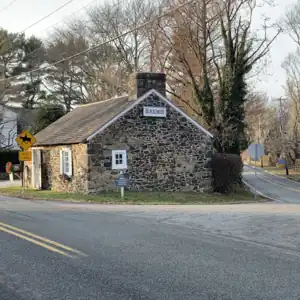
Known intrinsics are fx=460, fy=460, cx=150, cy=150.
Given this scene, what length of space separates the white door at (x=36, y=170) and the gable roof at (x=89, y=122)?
75 centimetres

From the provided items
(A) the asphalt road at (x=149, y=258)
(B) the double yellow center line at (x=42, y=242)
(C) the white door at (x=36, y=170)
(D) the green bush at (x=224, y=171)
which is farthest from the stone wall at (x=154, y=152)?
(B) the double yellow center line at (x=42, y=242)

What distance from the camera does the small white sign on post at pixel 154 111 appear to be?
24156 millimetres

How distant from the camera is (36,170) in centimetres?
2855

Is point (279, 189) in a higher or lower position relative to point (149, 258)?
lower

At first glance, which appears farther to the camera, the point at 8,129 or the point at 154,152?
the point at 8,129

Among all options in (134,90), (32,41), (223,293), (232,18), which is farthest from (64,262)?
(32,41)

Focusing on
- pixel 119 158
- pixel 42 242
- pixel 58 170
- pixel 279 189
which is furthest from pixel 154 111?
pixel 279 189

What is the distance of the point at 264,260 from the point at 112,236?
3.46 m

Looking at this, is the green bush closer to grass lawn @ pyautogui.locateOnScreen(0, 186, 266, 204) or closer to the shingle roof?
grass lawn @ pyautogui.locateOnScreen(0, 186, 266, 204)

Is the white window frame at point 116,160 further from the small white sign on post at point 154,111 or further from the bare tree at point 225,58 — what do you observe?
the bare tree at point 225,58

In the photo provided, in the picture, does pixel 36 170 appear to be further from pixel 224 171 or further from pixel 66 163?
pixel 224 171

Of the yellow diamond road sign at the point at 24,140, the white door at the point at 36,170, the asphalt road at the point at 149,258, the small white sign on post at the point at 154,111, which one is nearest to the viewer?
the asphalt road at the point at 149,258

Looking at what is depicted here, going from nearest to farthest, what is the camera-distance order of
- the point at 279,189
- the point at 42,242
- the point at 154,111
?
the point at 42,242 < the point at 154,111 < the point at 279,189

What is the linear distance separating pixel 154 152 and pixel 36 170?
843 cm
